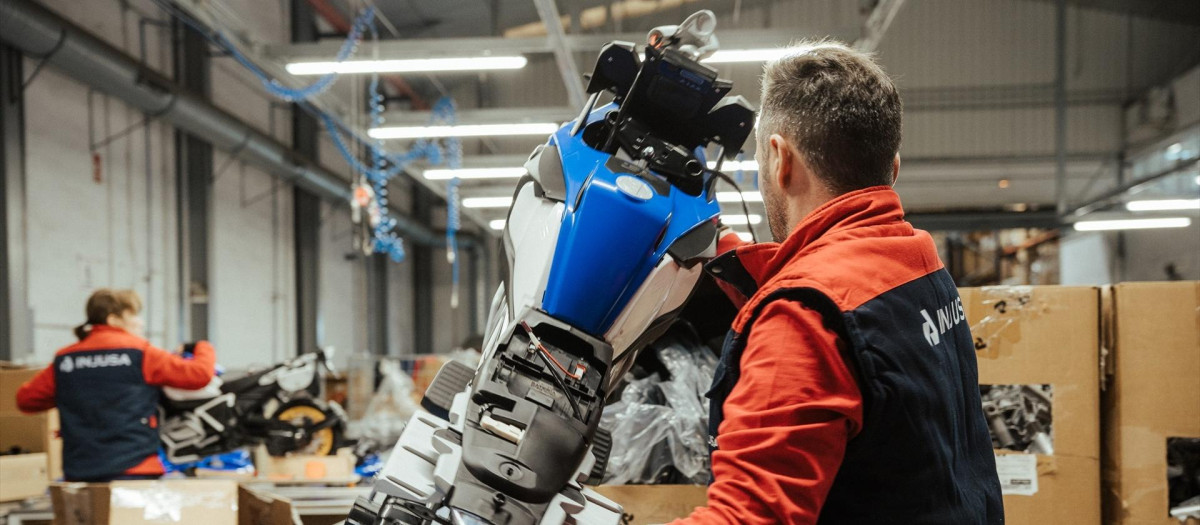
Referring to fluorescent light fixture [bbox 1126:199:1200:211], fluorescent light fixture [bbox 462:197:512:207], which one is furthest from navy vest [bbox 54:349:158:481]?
fluorescent light fixture [bbox 1126:199:1200:211]

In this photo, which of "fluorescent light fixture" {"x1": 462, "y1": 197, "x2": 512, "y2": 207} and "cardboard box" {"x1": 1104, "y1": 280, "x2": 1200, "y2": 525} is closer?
"cardboard box" {"x1": 1104, "y1": 280, "x2": 1200, "y2": 525}

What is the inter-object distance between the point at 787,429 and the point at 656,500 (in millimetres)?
1005

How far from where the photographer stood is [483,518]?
4.00 ft

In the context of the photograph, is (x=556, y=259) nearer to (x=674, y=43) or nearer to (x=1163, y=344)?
(x=674, y=43)

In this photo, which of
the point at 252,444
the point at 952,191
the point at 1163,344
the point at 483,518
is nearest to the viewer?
the point at 483,518

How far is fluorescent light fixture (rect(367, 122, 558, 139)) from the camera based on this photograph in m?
6.79

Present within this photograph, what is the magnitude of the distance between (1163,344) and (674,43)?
115 centimetres

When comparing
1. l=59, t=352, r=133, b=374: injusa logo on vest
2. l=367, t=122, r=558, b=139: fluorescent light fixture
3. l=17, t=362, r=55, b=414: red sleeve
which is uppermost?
l=367, t=122, r=558, b=139: fluorescent light fixture

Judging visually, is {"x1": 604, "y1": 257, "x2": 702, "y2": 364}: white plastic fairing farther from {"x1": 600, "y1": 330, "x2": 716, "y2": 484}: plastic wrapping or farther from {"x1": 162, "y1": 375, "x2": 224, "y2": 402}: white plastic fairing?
{"x1": 162, "y1": 375, "x2": 224, "y2": 402}: white plastic fairing

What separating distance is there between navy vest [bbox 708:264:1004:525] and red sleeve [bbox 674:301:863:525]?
0.07 feet

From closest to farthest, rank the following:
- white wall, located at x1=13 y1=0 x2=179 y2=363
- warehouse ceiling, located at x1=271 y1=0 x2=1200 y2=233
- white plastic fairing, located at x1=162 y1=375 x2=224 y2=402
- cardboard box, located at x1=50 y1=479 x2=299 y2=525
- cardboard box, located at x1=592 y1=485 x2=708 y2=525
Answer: cardboard box, located at x1=592 y1=485 x2=708 y2=525
cardboard box, located at x1=50 y1=479 x2=299 y2=525
white plastic fairing, located at x1=162 y1=375 x2=224 y2=402
white wall, located at x1=13 y1=0 x2=179 y2=363
warehouse ceiling, located at x1=271 y1=0 x2=1200 y2=233

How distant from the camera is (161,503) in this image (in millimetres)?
2533

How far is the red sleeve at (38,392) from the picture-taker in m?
3.49

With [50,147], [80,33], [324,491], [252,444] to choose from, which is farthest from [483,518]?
[50,147]
